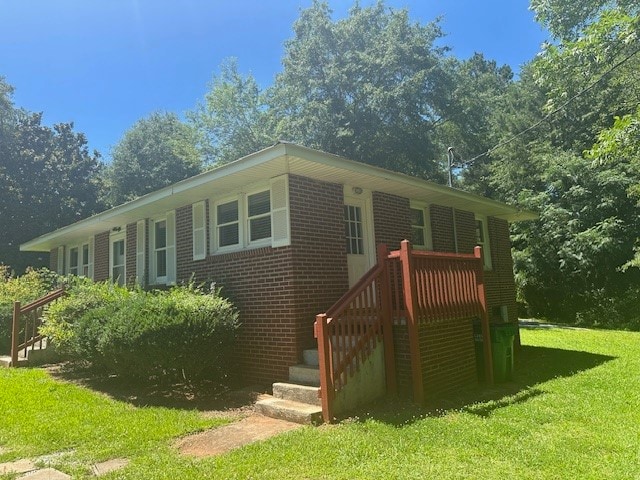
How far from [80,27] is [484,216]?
34.1 feet

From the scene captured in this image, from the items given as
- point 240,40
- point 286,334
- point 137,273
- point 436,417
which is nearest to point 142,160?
point 240,40

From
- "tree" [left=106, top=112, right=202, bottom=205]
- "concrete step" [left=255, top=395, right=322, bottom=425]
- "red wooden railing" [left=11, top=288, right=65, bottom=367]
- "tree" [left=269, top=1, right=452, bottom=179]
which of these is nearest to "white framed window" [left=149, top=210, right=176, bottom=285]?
"red wooden railing" [left=11, top=288, right=65, bottom=367]

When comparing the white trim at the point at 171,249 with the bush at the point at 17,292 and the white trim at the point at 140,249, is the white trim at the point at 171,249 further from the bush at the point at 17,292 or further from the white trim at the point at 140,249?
the bush at the point at 17,292

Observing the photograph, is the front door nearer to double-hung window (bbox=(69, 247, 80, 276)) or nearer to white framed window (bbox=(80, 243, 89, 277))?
white framed window (bbox=(80, 243, 89, 277))

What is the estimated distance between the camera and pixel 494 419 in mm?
5316

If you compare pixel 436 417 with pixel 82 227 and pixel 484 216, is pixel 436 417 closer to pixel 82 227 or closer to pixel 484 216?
pixel 484 216

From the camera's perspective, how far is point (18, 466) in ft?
14.0

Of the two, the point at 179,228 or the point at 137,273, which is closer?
the point at 179,228

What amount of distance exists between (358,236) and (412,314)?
2881mm

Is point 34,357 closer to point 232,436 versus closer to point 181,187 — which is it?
point 181,187

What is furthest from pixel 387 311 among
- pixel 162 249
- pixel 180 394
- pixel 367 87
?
pixel 367 87

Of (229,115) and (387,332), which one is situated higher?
(229,115)

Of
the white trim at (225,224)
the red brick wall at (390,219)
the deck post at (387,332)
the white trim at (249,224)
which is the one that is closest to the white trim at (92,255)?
the white trim at (225,224)

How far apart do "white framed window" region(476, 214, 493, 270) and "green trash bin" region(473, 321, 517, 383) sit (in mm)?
4857
